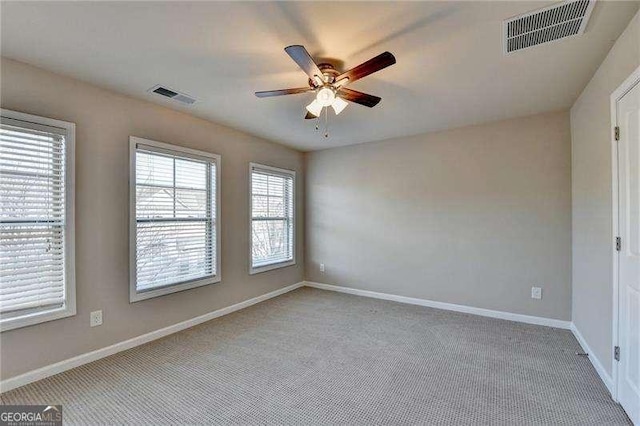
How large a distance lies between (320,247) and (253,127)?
2.34 metres

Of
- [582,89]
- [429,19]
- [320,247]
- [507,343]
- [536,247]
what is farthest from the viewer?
[320,247]

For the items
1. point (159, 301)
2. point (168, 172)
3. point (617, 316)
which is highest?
point (168, 172)

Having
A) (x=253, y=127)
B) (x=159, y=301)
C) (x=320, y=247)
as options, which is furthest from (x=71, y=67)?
(x=320, y=247)

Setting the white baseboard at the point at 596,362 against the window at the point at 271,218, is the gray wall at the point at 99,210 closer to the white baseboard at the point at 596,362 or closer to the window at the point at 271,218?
the window at the point at 271,218

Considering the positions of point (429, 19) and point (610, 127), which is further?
point (610, 127)

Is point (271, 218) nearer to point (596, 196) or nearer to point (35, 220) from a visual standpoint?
point (35, 220)

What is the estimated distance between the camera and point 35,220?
238 centimetres

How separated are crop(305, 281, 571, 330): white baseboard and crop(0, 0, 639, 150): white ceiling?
2.42 metres

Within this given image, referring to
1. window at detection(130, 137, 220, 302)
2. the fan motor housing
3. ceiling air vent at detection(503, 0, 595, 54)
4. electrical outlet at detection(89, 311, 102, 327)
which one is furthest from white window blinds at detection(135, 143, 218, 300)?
ceiling air vent at detection(503, 0, 595, 54)

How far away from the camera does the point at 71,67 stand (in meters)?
2.40

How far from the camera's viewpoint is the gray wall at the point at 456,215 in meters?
3.48

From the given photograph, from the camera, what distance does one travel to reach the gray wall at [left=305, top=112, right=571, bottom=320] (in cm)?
348

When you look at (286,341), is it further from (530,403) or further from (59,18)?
(59,18)

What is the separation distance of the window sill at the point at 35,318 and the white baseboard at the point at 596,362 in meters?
4.20
